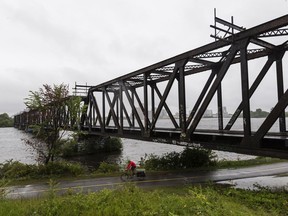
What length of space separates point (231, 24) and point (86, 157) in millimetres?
27764

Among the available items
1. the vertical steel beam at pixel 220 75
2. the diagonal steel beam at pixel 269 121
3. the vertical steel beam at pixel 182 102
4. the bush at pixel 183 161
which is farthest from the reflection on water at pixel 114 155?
the diagonal steel beam at pixel 269 121

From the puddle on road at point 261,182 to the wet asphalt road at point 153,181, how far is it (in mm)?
632

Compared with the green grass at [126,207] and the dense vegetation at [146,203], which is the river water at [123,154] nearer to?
the dense vegetation at [146,203]

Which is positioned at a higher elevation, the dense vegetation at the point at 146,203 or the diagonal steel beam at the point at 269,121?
the diagonal steel beam at the point at 269,121

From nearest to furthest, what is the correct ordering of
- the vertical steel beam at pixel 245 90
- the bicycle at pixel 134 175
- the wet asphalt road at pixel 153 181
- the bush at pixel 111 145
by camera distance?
the vertical steel beam at pixel 245 90, the wet asphalt road at pixel 153 181, the bicycle at pixel 134 175, the bush at pixel 111 145

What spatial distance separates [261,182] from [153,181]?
6407 mm

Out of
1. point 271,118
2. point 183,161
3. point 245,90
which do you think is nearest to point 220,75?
point 245,90

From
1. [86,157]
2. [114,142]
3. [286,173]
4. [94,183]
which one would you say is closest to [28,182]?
[94,183]

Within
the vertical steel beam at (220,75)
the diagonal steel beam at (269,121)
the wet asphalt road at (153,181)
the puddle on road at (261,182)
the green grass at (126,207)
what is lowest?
the puddle on road at (261,182)

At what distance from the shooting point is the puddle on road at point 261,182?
555 inches

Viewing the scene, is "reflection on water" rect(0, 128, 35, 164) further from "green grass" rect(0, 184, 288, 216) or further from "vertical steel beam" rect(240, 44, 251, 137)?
"vertical steel beam" rect(240, 44, 251, 137)

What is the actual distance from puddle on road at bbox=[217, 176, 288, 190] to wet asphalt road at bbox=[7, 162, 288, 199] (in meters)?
0.63

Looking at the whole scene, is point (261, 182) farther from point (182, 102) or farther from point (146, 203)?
point (146, 203)

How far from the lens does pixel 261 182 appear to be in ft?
49.8
